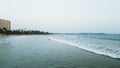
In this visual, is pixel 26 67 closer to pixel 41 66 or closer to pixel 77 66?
pixel 41 66

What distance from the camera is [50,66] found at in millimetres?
9766

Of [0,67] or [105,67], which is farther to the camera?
[105,67]

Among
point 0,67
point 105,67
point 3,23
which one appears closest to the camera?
point 0,67

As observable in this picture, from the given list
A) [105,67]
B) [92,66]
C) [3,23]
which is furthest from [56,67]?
[3,23]

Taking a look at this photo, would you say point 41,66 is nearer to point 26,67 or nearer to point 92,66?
point 26,67

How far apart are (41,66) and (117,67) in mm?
4673

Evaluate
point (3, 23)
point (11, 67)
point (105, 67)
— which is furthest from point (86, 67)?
point (3, 23)

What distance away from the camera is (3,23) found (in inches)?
6481

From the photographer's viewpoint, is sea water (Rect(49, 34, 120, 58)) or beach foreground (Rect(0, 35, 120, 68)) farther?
sea water (Rect(49, 34, 120, 58))

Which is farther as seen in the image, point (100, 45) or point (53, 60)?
point (100, 45)

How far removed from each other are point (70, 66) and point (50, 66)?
1.25 meters

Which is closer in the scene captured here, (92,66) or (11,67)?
(11,67)

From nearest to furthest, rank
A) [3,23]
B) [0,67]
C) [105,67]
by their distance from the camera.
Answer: [0,67] < [105,67] < [3,23]

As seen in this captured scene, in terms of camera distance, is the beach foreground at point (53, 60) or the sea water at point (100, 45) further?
the sea water at point (100, 45)
